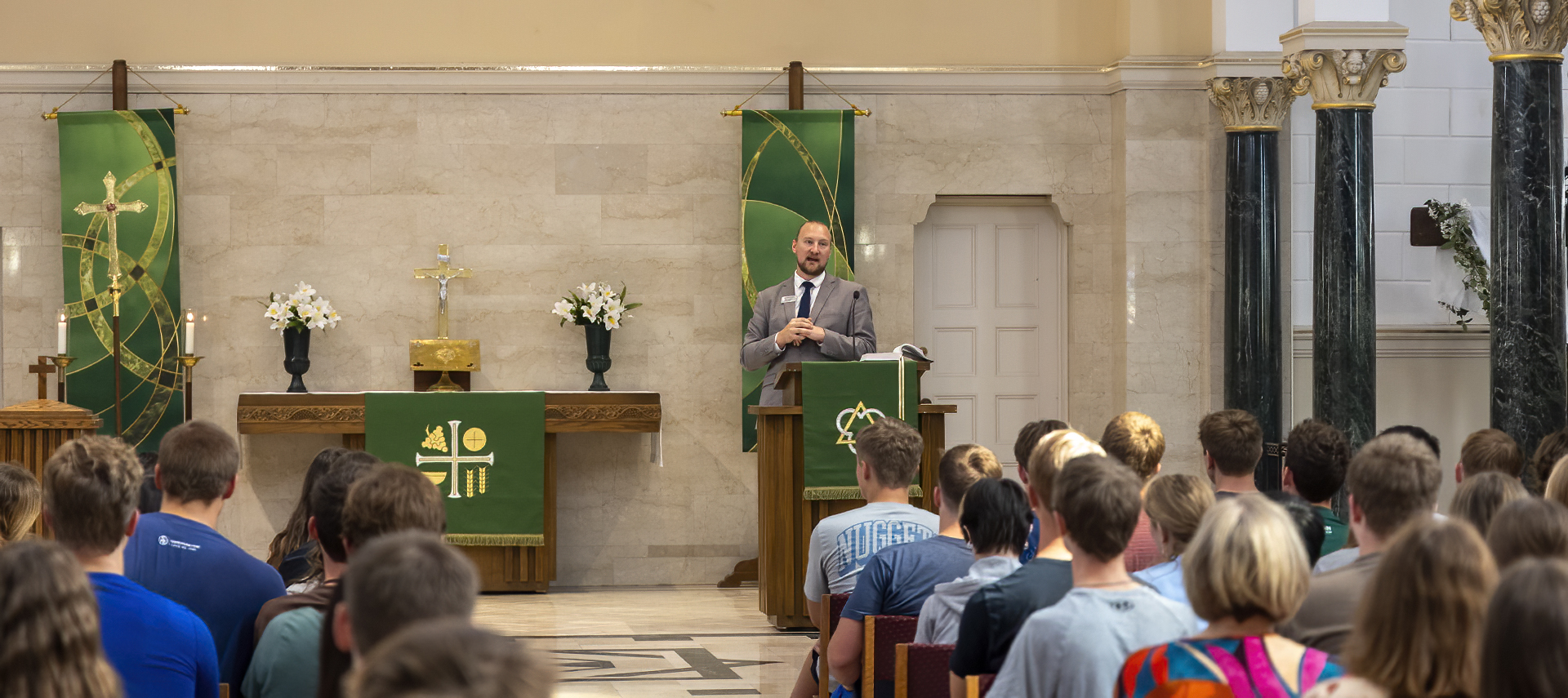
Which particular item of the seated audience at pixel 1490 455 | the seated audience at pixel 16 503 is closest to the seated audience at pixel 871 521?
the seated audience at pixel 1490 455

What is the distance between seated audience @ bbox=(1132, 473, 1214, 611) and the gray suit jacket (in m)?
4.55

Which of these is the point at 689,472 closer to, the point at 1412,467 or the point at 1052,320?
the point at 1052,320

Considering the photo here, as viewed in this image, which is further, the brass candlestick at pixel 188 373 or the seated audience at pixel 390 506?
the brass candlestick at pixel 188 373

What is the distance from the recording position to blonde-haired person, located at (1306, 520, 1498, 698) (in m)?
1.91

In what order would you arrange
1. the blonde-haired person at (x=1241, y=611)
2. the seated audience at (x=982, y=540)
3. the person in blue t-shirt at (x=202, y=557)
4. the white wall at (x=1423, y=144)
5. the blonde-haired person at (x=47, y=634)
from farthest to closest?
the white wall at (x=1423, y=144), the seated audience at (x=982, y=540), the person in blue t-shirt at (x=202, y=557), the blonde-haired person at (x=1241, y=611), the blonde-haired person at (x=47, y=634)

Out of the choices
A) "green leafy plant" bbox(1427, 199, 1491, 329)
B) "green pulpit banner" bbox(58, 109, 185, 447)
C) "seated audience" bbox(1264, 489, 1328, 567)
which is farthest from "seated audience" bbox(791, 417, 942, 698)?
"green leafy plant" bbox(1427, 199, 1491, 329)

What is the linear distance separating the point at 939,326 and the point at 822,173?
4.38ft

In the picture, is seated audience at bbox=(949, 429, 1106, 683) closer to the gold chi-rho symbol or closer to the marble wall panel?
the gold chi-rho symbol

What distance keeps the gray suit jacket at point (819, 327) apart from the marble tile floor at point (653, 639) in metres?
1.29

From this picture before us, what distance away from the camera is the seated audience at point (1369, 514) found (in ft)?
9.66

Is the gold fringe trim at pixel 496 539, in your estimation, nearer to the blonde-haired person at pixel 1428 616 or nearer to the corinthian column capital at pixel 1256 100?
the corinthian column capital at pixel 1256 100

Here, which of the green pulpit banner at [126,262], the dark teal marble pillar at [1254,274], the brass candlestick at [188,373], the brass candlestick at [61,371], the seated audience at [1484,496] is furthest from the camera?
the dark teal marble pillar at [1254,274]

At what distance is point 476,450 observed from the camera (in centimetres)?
888

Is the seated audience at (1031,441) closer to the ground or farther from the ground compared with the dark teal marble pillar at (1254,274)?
closer to the ground
